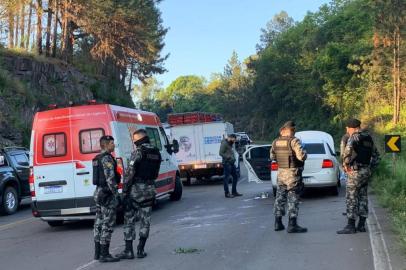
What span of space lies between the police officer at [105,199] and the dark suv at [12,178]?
772 centimetres

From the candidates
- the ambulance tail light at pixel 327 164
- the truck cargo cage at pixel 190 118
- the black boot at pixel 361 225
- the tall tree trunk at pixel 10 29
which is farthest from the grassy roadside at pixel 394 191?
the tall tree trunk at pixel 10 29

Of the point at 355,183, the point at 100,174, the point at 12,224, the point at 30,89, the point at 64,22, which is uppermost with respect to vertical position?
the point at 64,22

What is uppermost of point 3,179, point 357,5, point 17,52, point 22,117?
point 357,5

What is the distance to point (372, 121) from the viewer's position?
44.3m

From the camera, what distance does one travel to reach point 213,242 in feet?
29.8

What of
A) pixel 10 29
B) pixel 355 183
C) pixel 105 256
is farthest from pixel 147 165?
pixel 10 29

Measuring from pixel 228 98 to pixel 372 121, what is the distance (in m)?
51.7

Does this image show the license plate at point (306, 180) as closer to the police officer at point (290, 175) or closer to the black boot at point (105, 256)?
the police officer at point (290, 175)

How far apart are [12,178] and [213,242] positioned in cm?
851

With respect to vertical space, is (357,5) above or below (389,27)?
above

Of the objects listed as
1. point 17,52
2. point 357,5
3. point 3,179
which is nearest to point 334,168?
point 3,179

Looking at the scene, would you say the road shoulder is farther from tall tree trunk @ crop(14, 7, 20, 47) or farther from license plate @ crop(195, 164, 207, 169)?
tall tree trunk @ crop(14, 7, 20, 47)

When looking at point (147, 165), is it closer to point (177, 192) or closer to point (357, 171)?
point (357, 171)

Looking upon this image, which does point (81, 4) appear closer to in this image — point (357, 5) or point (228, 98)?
point (357, 5)
